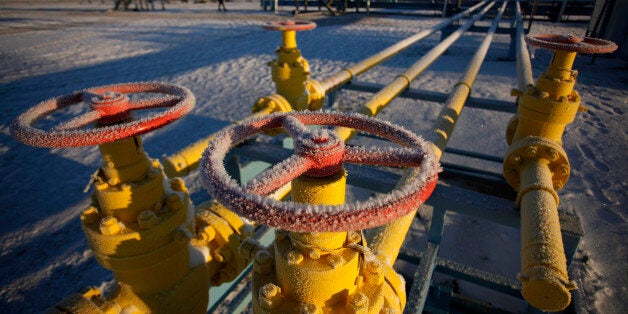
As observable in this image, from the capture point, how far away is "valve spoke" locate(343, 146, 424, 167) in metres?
0.68

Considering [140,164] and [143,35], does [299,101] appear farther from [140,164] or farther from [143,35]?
[143,35]

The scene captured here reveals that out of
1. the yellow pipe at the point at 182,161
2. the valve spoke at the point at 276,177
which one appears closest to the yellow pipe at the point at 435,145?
the valve spoke at the point at 276,177

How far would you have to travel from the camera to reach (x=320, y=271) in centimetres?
69

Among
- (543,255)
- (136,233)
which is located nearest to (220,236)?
(136,233)

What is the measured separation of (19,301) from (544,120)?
3.20m

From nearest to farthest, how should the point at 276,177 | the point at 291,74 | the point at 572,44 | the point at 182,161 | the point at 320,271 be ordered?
1. the point at 276,177
2. the point at 320,271
3. the point at 572,44
4. the point at 182,161
5. the point at 291,74

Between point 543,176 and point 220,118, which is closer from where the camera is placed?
point 543,176

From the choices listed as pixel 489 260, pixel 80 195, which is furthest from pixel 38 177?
pixel 489 260

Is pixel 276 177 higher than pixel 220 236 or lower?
higher

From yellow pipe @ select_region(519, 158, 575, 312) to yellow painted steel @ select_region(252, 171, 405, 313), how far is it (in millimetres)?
409

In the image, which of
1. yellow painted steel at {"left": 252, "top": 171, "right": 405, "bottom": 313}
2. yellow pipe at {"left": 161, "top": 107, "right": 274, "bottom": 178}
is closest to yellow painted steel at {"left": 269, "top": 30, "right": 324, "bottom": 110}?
yellow pipe at {"left": 161, "top": 107, "right": 274, "bottom": 178}

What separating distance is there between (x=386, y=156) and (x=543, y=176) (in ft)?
3.02

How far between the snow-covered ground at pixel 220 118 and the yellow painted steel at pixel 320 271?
79.2 inches

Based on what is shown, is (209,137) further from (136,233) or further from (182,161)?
(136,233)
